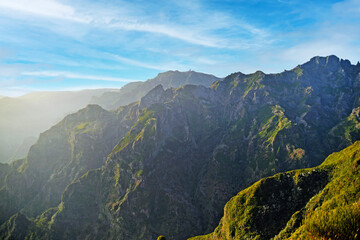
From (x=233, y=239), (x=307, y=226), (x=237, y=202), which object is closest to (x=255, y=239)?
(x=233, y=239)

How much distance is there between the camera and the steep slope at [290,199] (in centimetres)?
9782

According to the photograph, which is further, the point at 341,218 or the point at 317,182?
the point at 317,182

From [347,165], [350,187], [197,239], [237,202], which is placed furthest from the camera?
[197,239]

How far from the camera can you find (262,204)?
120m

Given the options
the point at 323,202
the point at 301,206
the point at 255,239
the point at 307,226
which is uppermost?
the point at 307,226

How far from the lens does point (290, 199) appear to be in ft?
378

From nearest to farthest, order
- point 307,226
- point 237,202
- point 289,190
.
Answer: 1. point 307,226
2. point 289,190
3. point 237,202

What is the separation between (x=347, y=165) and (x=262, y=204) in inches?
1989

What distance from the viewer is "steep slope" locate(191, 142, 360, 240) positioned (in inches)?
3851

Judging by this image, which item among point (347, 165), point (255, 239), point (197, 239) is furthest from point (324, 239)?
point (197, 239)

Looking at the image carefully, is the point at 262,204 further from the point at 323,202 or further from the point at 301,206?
the point at 323,202

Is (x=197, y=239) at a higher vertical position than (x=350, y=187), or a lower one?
lower

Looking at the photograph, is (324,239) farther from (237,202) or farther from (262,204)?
(237,202)

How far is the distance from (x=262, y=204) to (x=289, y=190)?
59.1 feet
